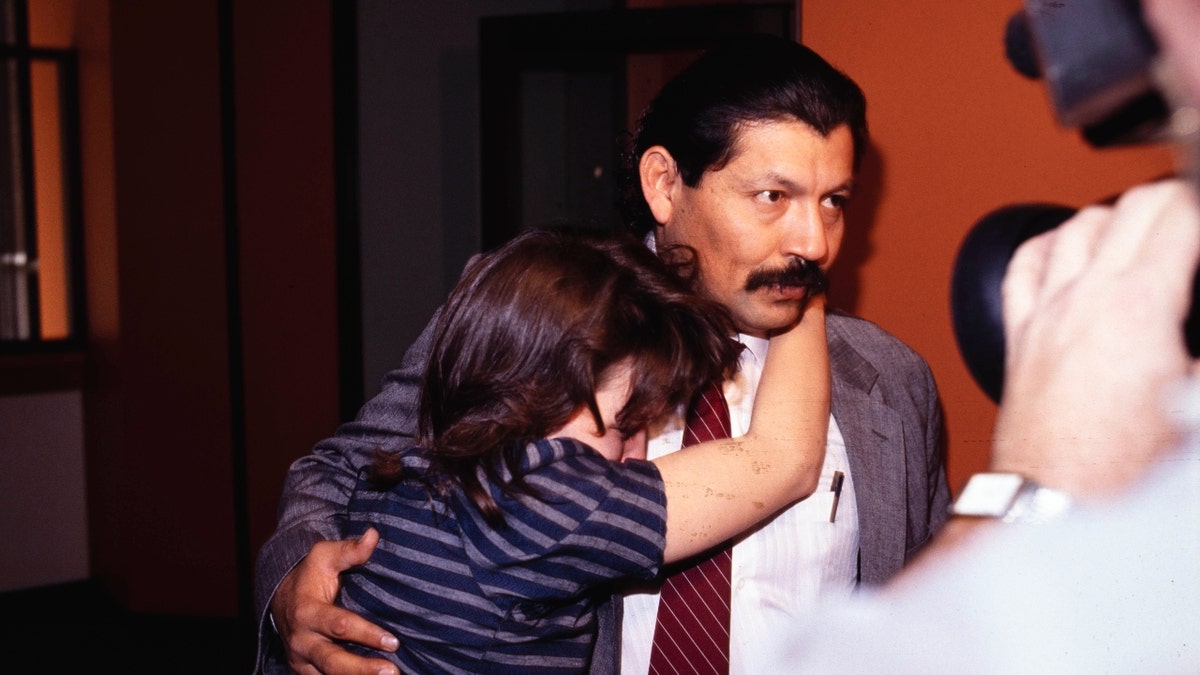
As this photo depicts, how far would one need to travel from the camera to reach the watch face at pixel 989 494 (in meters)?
0.38

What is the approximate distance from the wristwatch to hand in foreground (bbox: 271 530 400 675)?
0.57 meters

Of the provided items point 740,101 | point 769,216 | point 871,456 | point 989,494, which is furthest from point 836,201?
point 989,494

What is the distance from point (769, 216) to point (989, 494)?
24.5 inches

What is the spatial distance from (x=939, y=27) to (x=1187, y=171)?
28 cm

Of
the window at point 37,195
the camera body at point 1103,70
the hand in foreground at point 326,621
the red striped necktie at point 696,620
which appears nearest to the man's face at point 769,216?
the red striped necktie at point 696,620

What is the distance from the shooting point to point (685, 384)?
82cm

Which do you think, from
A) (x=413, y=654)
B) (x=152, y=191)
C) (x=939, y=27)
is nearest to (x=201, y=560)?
(x=152, y=191)

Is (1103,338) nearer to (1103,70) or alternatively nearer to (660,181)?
(1103,70)

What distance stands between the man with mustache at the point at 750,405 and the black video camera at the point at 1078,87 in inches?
20.9

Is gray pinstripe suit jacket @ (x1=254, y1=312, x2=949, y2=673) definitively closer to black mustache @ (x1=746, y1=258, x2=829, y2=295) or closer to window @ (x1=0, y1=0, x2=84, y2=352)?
black mustache @ (x1=746, y1=258, x2=829, y2=295)

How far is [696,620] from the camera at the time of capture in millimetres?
901

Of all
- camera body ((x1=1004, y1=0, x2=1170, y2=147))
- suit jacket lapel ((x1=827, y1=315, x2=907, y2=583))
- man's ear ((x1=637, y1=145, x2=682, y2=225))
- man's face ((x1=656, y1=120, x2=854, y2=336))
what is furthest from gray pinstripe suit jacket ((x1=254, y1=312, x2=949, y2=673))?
camera body ((x1=1004, y1=0, x2=1170, y2=147))

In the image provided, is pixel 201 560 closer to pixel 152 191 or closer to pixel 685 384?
pixel 152 191

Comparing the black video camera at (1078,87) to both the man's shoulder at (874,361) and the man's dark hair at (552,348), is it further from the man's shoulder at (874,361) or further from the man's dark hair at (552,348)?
the man's shoulder at (874,361)
